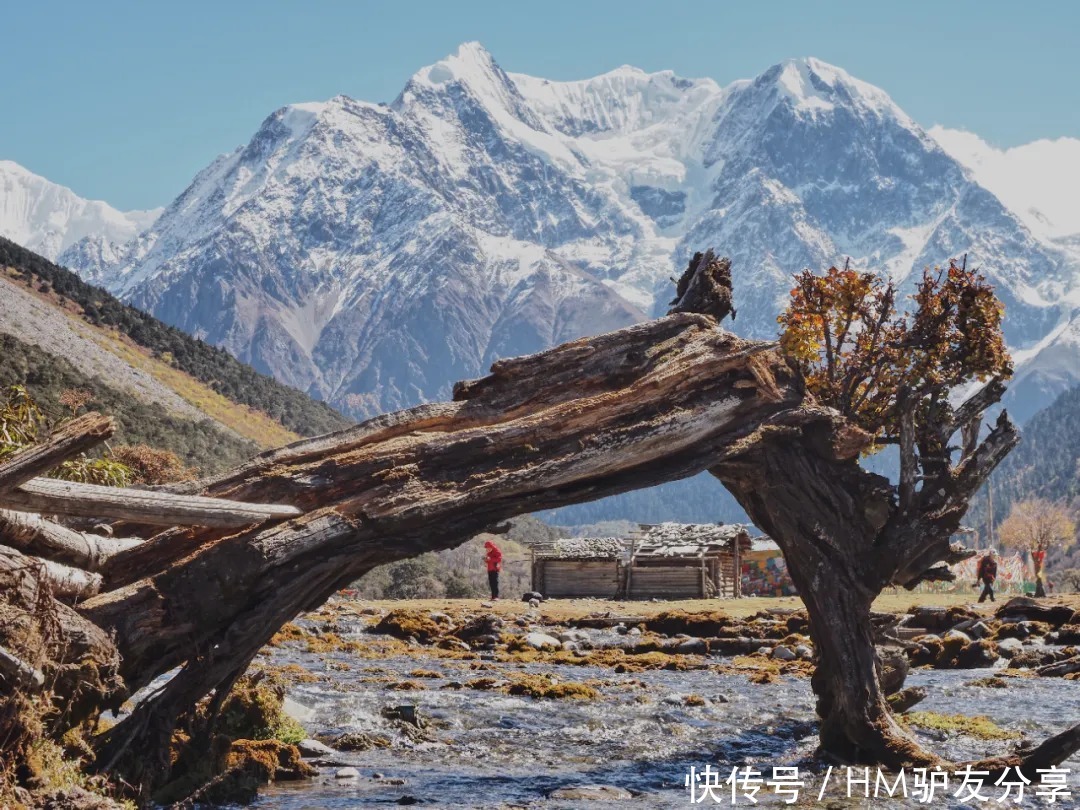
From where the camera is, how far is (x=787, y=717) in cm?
2019

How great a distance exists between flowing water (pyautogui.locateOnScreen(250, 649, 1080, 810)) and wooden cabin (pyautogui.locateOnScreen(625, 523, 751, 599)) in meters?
34.8

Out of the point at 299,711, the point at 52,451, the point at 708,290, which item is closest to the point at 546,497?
the point at 708,290

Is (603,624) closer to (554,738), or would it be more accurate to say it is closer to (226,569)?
(554,738)

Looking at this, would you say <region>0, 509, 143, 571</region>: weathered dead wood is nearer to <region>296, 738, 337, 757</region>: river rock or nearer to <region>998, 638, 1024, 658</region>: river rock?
<region>296, 738, 337, 757</region>: river rock

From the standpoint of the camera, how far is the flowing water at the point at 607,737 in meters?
14.1

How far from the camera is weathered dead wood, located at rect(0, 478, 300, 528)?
1104 centimetres

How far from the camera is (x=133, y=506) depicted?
38.6 feet

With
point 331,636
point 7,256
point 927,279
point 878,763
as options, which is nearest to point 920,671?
point 927,279

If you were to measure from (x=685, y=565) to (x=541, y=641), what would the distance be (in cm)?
3137

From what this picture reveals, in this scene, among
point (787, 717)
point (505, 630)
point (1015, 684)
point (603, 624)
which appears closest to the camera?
point (787, 717)

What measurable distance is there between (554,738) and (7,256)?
102 m

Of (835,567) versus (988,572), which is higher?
(835,567)

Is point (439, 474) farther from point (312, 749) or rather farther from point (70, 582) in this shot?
point (312, 749)

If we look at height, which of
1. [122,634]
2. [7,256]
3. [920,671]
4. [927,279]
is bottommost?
[920,671]
